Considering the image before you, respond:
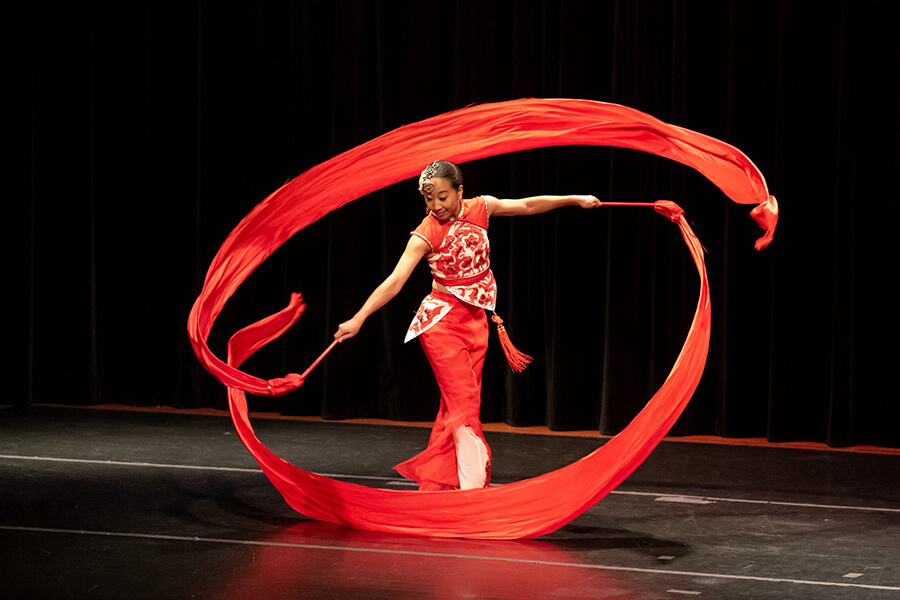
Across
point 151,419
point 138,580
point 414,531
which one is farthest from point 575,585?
point 151,419

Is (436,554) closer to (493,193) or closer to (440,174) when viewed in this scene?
(440,174)

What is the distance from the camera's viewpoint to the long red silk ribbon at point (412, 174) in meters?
3.73

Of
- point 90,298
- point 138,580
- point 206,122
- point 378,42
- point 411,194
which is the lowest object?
point 138,580

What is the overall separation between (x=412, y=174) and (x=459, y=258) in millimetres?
557

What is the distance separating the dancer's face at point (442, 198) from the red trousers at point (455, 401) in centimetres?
31

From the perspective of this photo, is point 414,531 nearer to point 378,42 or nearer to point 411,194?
point 411,194

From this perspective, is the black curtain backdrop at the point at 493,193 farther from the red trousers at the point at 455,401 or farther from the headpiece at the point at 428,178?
the headpiece at the point at 428,178

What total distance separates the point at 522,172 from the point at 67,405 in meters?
3.22

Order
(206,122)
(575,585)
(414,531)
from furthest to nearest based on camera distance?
Result: (206,122) < (414,531) < (575,585)

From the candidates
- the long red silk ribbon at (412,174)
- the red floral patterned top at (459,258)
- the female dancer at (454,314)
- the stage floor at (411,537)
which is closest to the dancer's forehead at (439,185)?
the female dancer at (454,314)

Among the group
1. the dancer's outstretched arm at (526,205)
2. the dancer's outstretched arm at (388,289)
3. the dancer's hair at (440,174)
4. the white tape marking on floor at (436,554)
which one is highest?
the dancer's hair at (440,174)

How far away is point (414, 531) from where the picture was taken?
394 centimetres

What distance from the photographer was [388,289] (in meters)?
3.91

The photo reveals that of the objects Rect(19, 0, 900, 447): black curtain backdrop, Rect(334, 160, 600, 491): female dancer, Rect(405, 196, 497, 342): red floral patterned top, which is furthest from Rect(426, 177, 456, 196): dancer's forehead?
Rect(19, 0, 900, 447): black curtain backdrop
